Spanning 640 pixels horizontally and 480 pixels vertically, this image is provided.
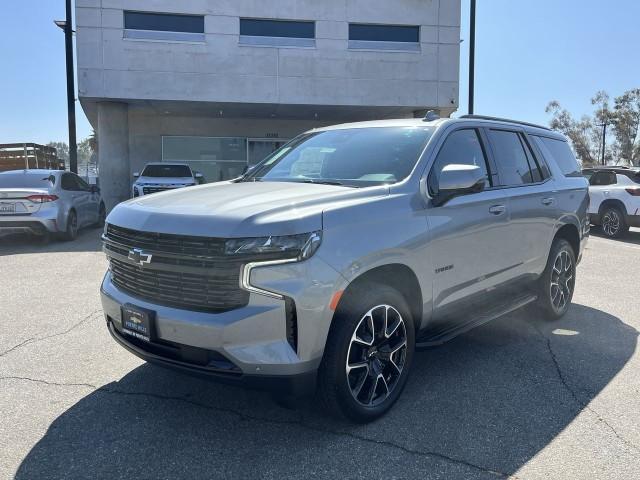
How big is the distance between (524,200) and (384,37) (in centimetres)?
1871

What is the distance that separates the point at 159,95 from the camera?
2031 cm

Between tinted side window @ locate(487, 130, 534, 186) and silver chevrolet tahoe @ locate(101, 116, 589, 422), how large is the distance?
4 centimetres

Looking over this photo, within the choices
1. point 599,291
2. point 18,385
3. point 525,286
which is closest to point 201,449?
point 18,385

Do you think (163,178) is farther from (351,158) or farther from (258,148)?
(351,158)

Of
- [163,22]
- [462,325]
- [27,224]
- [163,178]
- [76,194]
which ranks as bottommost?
[462,325]

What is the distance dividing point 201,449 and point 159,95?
19339 mm

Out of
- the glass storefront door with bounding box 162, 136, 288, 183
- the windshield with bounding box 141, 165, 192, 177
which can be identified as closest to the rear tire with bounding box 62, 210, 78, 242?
the windshield with bounding box 141, 165, 192, 177

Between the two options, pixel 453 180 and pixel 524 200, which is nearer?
pixel 453 180

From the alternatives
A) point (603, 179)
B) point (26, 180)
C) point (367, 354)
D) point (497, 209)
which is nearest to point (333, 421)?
point (367, 354)

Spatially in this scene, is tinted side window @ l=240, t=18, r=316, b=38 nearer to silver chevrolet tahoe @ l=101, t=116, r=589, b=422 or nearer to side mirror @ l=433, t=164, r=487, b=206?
silver chevrolet tahoe @ l=101, t=116, r=589, b=422

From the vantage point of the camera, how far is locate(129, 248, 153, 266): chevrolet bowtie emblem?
9.96 ft

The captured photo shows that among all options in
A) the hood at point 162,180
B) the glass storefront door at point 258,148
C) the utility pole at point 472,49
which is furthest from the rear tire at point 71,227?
the utility pole at point 472,49

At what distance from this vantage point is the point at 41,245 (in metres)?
10.9

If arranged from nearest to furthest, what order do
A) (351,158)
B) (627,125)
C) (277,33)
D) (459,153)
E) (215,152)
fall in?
(351,158), (459,153), (277,33), (215,152), (627,125)
